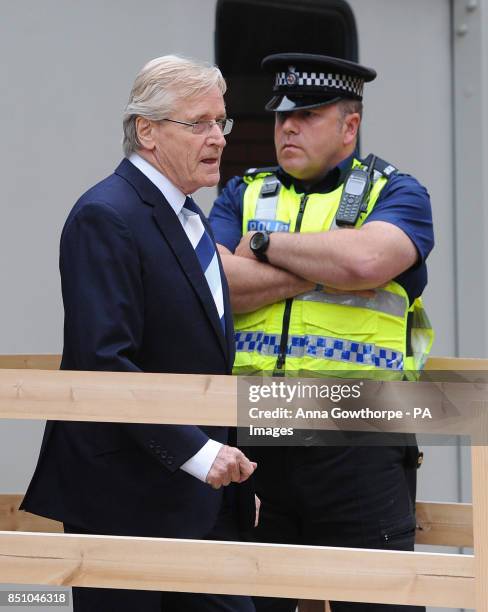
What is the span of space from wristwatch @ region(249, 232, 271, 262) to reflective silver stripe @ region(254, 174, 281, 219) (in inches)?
5.5

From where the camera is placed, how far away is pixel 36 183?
3490mm

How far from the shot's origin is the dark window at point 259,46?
3.95 m

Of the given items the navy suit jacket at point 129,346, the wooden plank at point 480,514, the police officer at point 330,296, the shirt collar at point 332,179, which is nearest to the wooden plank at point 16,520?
the police officer at point 330,296

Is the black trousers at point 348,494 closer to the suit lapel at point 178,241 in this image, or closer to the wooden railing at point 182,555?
the suit lapel at point 178,241

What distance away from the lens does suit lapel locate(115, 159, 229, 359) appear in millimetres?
2475

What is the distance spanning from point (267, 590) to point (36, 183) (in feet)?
5.64

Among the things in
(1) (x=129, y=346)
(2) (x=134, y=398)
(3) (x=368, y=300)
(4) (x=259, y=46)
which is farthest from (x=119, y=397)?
(4) (x=259, y=46)

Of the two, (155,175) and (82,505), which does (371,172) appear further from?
(82,505)

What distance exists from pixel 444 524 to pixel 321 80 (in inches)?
Answer: 50.3

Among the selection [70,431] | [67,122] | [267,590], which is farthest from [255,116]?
[267,590]

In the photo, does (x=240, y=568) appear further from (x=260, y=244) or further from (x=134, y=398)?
(x=260, y=244)

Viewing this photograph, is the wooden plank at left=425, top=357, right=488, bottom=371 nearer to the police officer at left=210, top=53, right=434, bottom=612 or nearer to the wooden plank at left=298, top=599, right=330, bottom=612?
the police officer at left=210, top=53, right=434, bottom=612

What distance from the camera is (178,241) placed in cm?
249

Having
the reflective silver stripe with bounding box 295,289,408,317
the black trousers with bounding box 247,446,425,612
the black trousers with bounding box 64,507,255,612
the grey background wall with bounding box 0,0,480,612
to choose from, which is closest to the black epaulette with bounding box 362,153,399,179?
the reflective silver stripe with bounding box 295,289,408,317
